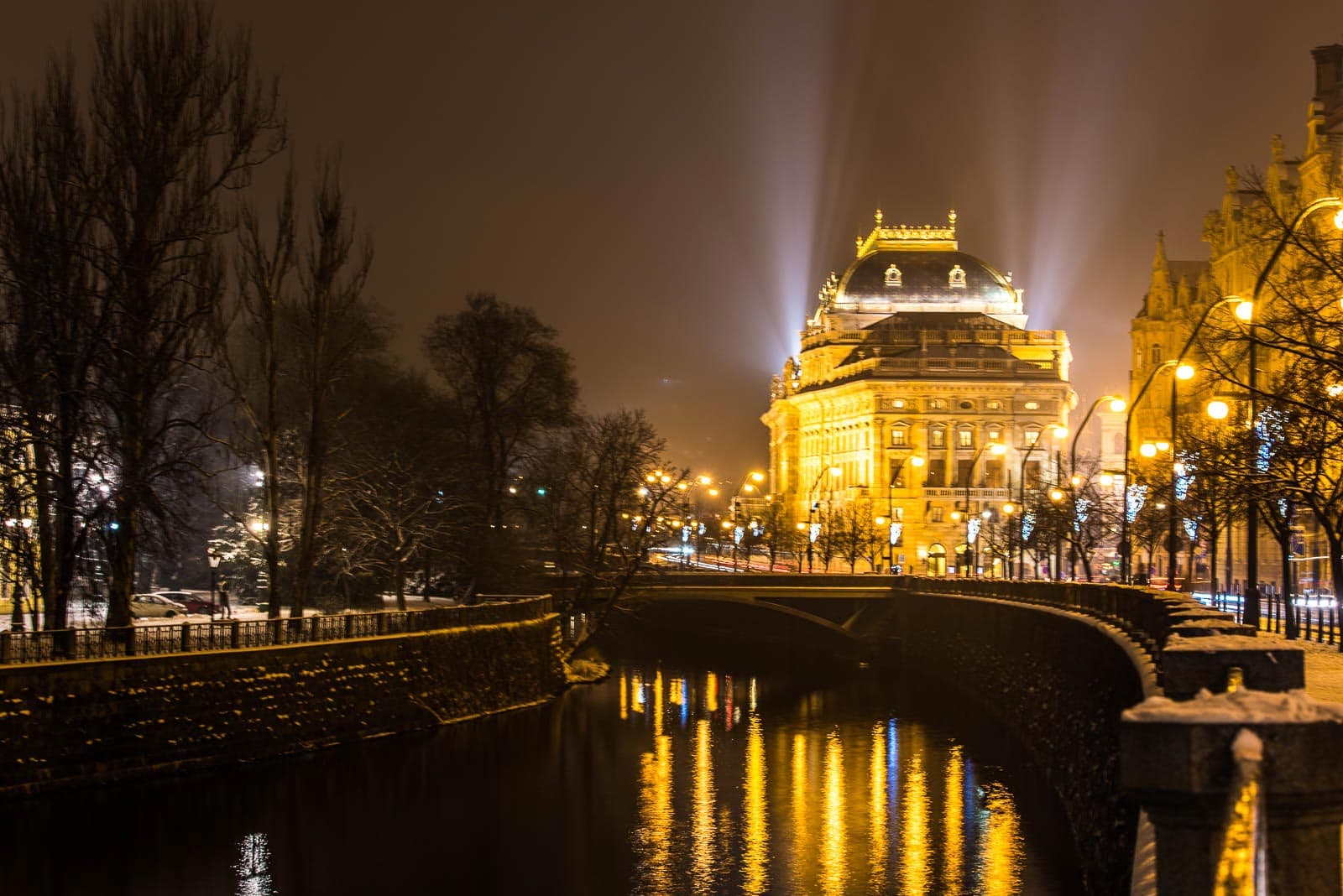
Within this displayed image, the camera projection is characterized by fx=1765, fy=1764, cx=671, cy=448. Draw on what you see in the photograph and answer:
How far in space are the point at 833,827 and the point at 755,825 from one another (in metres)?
1.77

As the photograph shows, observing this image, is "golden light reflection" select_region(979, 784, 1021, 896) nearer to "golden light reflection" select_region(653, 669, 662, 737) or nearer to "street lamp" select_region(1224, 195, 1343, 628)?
"street lamp" select_region(1224, 195, 1343, 628)

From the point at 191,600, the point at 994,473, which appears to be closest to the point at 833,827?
the point at 191,600

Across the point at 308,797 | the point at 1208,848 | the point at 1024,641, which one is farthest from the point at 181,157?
the point at 1208,848

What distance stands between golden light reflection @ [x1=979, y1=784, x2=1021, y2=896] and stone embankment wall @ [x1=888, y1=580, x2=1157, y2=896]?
1.25 metres

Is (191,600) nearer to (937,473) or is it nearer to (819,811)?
(819,811)

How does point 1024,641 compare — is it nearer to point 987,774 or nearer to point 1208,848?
point 987,774

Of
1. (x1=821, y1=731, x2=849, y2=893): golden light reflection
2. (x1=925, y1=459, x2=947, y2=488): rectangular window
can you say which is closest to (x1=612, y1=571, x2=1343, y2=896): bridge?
(x1=821, y1=731, x2=849, y2=893): golden light reflection

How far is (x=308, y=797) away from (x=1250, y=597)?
21420 millimetres

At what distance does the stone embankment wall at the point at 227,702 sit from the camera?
36.2 m

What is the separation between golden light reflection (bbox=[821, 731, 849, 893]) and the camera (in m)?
33.9

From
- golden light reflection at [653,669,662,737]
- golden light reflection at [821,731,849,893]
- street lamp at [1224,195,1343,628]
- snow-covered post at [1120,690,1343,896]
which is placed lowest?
golden light reflection at [821,731,849,893]

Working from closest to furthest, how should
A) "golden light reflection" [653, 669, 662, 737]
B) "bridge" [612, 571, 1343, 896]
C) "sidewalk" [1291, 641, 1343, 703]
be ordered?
"bridge" [612, 571, 1343, 896] → "sidewalk" [1291, 641, 1343, 703] → "golden light reflection" [653, 669, 662, 737]

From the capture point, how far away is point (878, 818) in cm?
4091

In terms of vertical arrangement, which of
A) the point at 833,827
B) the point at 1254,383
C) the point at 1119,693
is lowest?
the point at 833,827
